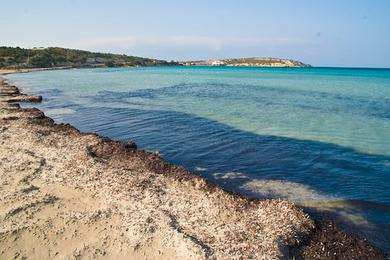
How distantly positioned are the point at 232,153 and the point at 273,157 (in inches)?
76.1

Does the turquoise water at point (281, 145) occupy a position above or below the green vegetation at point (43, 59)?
below

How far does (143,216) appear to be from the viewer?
386 inches

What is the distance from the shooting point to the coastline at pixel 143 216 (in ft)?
27.8

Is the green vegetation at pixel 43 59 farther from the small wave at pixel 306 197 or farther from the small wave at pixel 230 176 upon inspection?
the small wave at pixel 306 197

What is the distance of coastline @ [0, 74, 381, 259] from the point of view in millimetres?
8469

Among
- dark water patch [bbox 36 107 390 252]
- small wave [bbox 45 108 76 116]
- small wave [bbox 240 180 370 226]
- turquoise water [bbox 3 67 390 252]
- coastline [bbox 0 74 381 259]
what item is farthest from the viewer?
small wave [bbox 45 108 76 116]

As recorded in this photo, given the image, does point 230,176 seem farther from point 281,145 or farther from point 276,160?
point 281,145

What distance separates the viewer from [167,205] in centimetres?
1055

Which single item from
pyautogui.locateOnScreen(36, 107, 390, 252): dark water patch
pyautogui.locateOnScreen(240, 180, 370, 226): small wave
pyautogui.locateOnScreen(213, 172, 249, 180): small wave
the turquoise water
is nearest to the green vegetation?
the turquoise water

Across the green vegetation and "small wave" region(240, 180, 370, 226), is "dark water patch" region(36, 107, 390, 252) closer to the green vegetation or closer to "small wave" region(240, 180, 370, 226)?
"small wave" region(240, 180, 370, 226)

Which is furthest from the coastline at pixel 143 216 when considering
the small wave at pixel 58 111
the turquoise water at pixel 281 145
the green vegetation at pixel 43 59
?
the green vegetation at pixel 43 59

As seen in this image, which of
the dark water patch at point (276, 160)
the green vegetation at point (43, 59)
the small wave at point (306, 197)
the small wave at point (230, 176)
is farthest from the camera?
the green vegetation at point (43, 59)

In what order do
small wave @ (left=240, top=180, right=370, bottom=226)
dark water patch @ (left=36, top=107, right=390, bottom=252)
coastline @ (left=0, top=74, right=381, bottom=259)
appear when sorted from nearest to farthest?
coastline @ (left=0, top=74, right=381, bottom=259)
small wave @ (left=240, top=180, right=370, bottom=226)
dark water patch @ (left=36, top=107, right=390, bottom=252)

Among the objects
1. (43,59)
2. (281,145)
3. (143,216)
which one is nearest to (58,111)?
(281,145)
